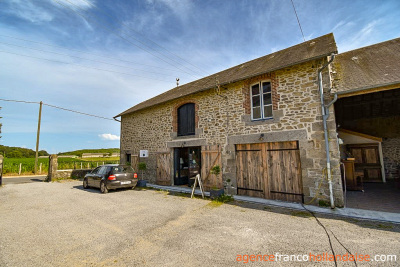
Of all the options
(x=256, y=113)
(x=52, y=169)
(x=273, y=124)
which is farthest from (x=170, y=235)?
(x=52, y=169)

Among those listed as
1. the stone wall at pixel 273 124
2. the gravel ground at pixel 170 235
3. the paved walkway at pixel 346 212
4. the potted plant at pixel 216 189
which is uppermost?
the stone wall at pixel 273 124

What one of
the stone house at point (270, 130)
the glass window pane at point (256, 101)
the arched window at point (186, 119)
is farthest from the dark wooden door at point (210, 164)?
the glass window pane at point (256, 101)

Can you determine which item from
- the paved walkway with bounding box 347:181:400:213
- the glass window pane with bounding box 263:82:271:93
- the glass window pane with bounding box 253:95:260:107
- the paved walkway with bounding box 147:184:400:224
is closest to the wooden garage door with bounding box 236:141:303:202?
the paved walkway with bounding box 147:184:400:224

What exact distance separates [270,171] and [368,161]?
24.6 feet

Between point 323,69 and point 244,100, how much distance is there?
2816mm

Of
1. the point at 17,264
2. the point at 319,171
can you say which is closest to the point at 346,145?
the point at 319,171

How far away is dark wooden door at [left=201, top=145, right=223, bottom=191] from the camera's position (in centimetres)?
810

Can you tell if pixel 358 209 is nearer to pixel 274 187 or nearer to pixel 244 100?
pixel 274 187

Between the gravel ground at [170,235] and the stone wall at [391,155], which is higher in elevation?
the stone wall at [391,155]

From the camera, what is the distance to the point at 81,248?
348 centimetres

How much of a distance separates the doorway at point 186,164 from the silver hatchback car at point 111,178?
7.63 feet

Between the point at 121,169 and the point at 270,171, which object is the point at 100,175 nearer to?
the point at 121,169

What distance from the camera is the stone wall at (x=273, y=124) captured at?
19.4 feet

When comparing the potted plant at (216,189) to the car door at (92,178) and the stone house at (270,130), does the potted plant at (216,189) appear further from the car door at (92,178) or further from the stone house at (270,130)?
the car door at (92,178)
